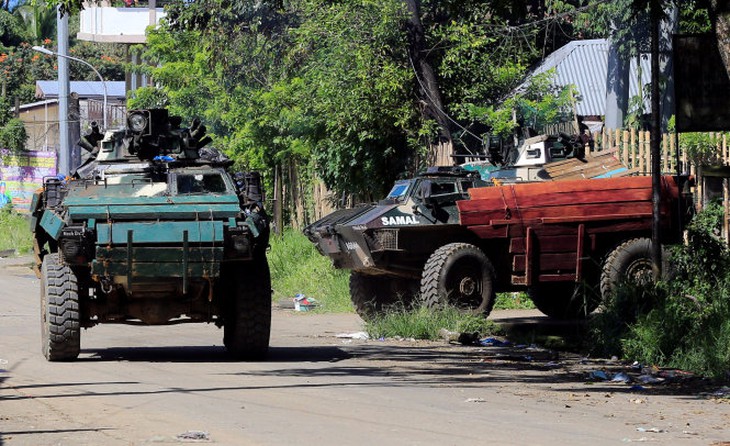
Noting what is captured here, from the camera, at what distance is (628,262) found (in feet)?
56.2

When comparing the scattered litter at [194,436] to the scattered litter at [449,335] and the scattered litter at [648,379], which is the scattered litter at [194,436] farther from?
the scattered litter at [449,335]

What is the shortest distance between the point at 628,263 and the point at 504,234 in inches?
65.5

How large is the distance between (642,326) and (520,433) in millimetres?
5891

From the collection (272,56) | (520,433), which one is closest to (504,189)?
(520,433)

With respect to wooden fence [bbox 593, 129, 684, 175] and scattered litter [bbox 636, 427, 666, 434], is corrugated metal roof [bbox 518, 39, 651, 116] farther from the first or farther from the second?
scattered litter [bbox 636, 427, 666, 434]

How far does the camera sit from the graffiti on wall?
46281mm

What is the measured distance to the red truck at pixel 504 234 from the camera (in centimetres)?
1681

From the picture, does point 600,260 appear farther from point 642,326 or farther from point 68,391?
point 68,391

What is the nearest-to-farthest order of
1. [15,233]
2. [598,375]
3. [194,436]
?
1. [194,436]
2. [598,375]
3. [15,233]

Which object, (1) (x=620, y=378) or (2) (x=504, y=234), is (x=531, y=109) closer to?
(2) (x=504, y=234)

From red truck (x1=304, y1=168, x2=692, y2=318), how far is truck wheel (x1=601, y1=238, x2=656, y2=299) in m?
0.01

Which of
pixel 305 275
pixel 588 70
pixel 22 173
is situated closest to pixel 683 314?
pixel 305 275

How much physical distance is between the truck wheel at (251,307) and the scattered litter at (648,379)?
388 cm

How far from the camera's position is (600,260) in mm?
17391
